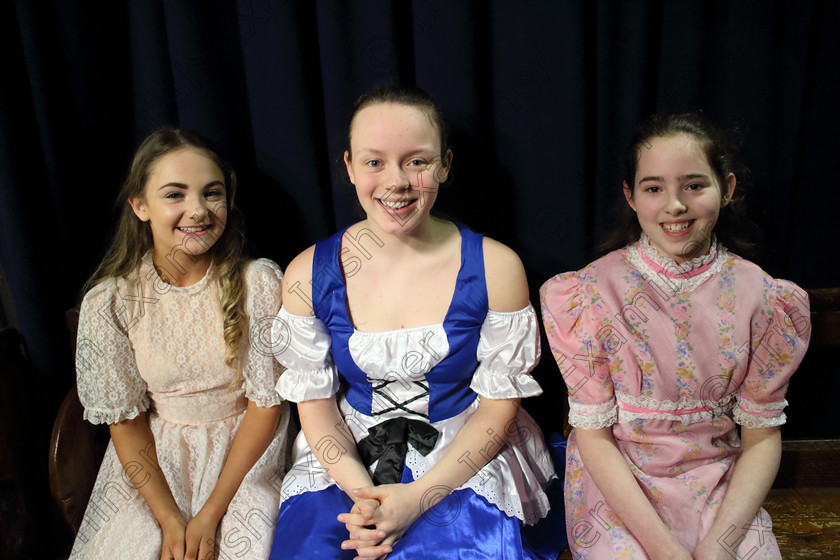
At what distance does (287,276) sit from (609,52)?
32.3 inches

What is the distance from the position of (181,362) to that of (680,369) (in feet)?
3.22

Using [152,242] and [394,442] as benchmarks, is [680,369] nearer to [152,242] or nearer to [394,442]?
[394,442]

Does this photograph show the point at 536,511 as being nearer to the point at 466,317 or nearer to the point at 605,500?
the point at 605,500

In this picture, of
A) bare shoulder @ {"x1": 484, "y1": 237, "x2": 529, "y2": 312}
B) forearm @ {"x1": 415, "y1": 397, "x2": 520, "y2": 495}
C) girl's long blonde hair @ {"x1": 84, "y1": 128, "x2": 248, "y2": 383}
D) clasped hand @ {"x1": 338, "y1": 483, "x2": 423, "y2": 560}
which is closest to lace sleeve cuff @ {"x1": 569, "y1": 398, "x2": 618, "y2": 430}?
forearm @ {"x1": 415, "y1": 397, "x2": 520, "y2": 495}

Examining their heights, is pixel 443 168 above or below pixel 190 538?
above

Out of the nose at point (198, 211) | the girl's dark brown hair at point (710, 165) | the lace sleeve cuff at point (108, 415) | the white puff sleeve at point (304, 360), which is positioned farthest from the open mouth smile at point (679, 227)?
the lace sleeve cuff at point (108, 415)

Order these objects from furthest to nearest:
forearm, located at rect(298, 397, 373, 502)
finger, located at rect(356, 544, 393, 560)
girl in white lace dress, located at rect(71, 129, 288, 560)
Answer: girl in white lace dress, located at rect(71, 129, 288, 560) → forearm, located at rect(298, 397, 373, 502) → finger, located at rect(356, 544, 393, 560)

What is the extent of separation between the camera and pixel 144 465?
4.14 ft

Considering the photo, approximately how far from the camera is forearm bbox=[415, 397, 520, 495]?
112 centimetres

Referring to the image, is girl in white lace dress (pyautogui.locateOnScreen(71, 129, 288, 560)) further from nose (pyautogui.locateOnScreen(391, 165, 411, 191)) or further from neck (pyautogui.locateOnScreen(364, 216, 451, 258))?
nose (pyautogui.locateOnScreen(391, 165, 411, 191))

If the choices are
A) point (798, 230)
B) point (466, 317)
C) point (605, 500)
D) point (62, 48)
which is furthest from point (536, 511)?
point (62, 48)

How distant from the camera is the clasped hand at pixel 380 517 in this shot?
3.43 feet

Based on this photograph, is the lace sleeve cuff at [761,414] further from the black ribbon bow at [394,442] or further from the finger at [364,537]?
the finger at [364,537]

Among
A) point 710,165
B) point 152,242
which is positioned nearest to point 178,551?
point 152,242
